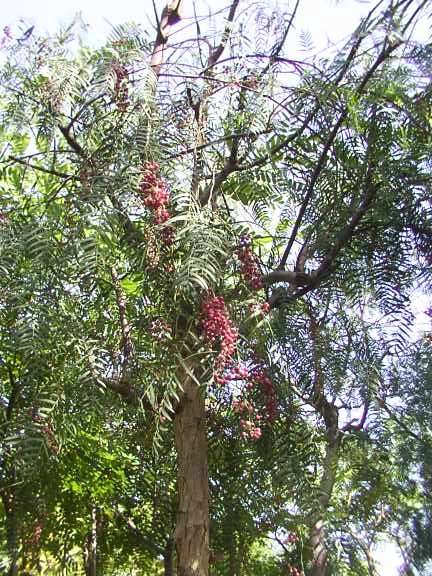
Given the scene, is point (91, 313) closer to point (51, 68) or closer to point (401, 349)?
point (51, 68)

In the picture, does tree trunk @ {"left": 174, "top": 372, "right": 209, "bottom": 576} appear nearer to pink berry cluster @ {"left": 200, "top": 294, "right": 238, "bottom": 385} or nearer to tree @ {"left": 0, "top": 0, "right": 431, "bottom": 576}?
tree @ {"left": 0, "top": 0, "right": 431, "bottom": 576}

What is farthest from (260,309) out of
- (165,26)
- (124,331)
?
(165,26)

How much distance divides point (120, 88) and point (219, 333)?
1.55 feet

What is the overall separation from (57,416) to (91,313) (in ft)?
0.87

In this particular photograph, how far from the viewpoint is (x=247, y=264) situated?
3.74 ft

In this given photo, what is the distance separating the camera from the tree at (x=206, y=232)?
1.00m

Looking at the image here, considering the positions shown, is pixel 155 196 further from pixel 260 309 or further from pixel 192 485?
pixel 192 485

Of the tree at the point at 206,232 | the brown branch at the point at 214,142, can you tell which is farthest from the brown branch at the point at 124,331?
the brown branch at the point at 214,142

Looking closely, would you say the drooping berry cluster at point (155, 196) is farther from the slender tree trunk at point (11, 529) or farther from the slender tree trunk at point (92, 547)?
the slender tree trunk at point (92, 547)

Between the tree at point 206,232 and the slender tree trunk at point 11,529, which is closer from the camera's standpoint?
the tree at point 206,232

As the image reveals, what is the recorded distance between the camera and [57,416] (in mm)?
1007

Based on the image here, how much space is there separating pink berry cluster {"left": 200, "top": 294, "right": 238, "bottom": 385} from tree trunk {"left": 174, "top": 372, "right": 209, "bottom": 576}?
0.74ft

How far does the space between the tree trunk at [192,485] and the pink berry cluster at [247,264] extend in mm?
212

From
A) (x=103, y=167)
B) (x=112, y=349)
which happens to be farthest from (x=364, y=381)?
(x=103, y=167)
